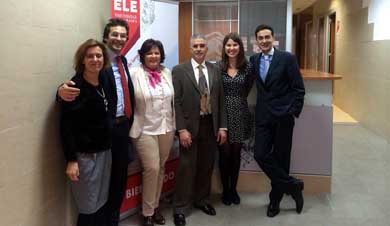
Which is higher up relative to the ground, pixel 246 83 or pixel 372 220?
pixel 246 83

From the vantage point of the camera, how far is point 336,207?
305 centimetres

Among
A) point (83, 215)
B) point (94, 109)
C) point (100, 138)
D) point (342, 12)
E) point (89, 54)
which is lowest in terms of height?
point (83, 215)

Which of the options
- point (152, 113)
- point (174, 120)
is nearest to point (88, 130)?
point (152, 113)

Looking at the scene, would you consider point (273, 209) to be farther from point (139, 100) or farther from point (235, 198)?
point (139, 100)

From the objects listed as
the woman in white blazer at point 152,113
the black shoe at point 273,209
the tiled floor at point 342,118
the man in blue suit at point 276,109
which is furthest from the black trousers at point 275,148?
the tiled floor at point 342,118

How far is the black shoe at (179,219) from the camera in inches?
109

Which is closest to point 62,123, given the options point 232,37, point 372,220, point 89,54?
point 89,54

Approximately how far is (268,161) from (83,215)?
1344 mm

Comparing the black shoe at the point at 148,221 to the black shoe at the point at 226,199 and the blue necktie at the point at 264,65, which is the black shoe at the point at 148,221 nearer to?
the black shoe at the point at 226,199

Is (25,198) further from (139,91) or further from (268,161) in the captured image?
(268,161)

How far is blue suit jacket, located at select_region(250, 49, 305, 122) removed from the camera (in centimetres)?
274

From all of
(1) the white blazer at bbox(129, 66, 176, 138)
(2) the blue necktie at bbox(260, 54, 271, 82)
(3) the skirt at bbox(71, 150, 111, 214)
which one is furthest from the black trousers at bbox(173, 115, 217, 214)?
(3) the skirt at bbox(71, 150, 111, 214)

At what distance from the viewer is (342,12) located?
25.8ft

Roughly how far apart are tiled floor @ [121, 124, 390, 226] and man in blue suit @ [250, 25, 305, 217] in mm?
136
